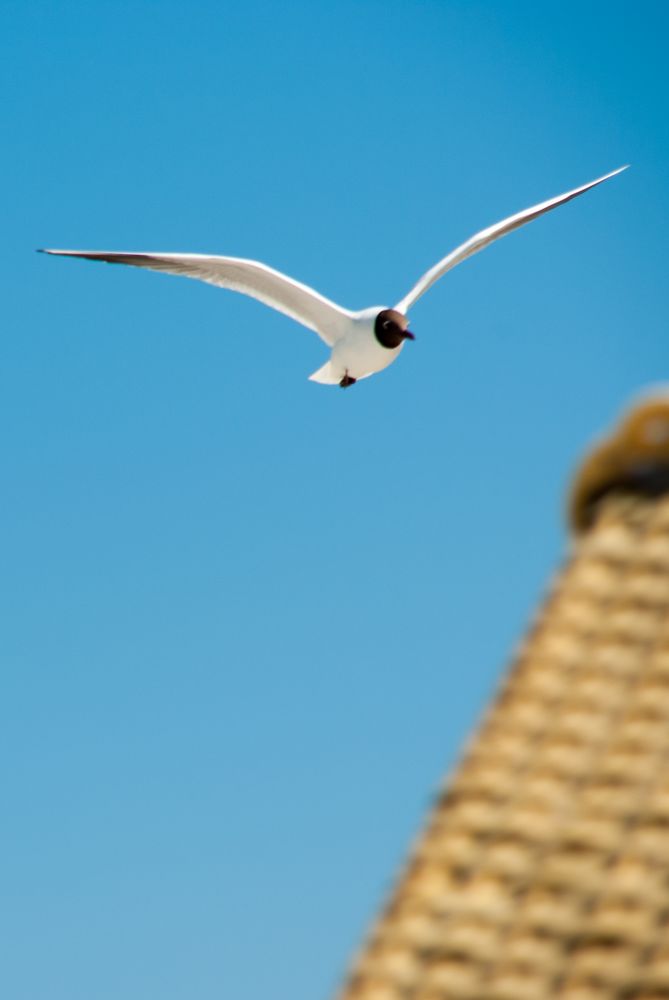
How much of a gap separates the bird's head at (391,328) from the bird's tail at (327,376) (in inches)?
26.4

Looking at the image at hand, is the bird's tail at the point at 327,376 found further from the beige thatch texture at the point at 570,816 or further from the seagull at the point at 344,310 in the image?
the beige thatch texture at the point at 570,816

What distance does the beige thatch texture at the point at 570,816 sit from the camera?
3172 millimetres

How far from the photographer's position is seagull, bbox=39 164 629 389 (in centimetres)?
1791

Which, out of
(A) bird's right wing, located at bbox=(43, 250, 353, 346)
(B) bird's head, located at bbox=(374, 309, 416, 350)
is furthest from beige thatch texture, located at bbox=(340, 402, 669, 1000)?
(B) bird's head, located at bbox=(374, 309, 416, 350)

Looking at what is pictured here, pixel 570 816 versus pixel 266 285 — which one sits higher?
pixel 266 285

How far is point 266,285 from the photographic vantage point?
18328 millimetres

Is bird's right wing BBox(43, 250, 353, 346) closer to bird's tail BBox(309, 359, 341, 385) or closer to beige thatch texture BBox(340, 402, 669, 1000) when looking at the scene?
bird's tail BBox(309, 359, 341, 385)

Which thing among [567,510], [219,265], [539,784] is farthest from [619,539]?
[219,265]

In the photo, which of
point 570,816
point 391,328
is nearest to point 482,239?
point 391,328

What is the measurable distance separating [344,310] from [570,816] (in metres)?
15.3

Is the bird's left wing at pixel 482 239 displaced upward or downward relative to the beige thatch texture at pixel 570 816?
upward

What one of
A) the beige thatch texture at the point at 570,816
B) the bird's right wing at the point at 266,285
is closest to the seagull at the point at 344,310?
the bird's right wing at the point at 266,285

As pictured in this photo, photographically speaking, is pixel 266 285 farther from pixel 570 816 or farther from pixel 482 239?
pixel 570 816

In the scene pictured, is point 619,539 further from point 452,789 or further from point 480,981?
point 480,981
